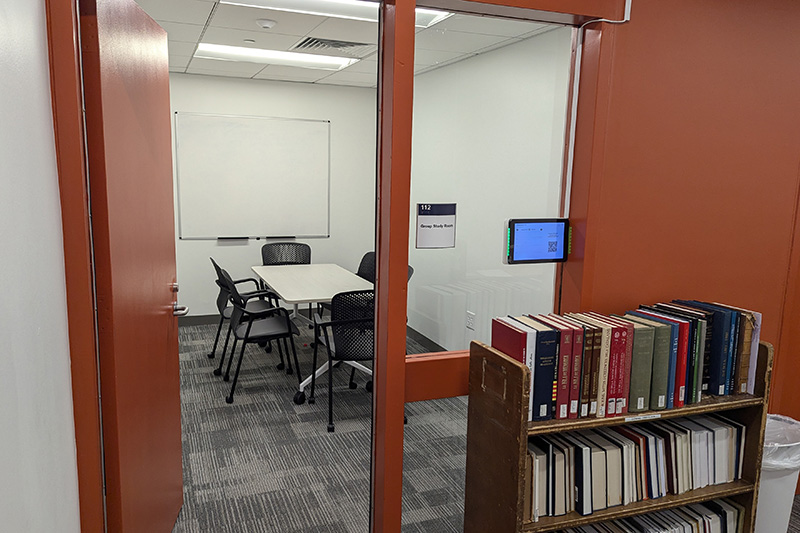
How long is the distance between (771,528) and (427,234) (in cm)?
191

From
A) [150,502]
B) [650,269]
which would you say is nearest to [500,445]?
[650,269]

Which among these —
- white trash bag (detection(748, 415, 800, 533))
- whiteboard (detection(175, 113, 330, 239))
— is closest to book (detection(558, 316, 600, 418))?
white trash bag (detection(748, 415, 800, 533))

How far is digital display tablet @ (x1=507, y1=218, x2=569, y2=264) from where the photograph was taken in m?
2.28

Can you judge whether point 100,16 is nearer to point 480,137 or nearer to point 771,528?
point 480,137

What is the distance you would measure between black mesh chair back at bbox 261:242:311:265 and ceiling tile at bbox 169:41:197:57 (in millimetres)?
1888

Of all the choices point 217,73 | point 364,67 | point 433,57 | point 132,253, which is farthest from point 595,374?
point 217,73

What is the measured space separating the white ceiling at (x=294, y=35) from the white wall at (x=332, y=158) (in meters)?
0.16

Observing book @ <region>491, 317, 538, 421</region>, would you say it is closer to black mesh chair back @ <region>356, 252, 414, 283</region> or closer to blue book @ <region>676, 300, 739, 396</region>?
blue book @ <region>676, 300, 739, 396</region>

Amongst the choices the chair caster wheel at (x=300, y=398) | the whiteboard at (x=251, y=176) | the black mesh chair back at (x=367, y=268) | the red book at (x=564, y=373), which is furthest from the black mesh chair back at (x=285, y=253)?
the red book at (x=564, y=373)

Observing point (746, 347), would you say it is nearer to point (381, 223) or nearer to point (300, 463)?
point (381, 223)

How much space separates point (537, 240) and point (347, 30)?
2365 mm

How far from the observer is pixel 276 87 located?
6070mm

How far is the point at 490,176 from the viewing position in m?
2.35

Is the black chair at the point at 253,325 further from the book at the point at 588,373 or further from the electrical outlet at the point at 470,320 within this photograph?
the book at the point at 588,373
